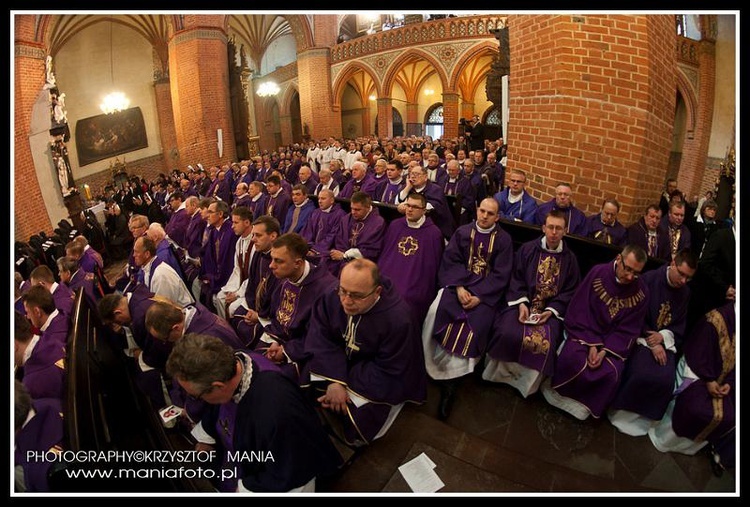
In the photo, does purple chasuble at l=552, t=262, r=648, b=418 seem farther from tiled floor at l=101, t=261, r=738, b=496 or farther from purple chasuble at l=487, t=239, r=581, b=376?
tiled floor at l=101, t=261, r=738, b=496

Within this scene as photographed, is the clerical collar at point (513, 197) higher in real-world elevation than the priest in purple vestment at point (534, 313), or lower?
higher

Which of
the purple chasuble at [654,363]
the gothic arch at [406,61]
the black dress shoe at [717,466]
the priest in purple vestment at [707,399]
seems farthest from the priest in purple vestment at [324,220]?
the gothic arch at [406,61]

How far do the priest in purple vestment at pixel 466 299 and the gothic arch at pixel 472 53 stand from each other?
16414 millimetres

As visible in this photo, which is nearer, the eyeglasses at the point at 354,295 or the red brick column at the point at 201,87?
the eyeglasses at the point at 354,295

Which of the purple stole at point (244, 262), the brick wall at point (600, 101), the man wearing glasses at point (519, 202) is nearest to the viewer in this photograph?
the brick wall at point (600, 101)

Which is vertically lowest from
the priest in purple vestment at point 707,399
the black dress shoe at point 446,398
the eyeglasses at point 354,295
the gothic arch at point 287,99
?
the black dress shoe at point 446,398

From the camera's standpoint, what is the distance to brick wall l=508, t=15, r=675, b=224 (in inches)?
156

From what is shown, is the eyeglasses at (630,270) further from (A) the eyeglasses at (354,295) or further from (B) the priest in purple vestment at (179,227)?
(B) the priest in purple vestment at (179,227)

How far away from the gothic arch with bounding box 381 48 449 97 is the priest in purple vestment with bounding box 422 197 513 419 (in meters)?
16.9

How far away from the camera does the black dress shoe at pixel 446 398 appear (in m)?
3.09

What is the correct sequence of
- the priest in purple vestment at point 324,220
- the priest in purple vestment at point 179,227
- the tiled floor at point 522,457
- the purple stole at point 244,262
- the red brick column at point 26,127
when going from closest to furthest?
the tiled floor at point 522,457
the purple stole at point 244,262
the priest in purple vestment at point 324,220
the priest in purple vestment at point 179,227
the red brick column at point 26,127

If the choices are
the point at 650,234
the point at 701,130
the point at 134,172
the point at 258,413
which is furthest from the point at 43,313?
the point at 134,172

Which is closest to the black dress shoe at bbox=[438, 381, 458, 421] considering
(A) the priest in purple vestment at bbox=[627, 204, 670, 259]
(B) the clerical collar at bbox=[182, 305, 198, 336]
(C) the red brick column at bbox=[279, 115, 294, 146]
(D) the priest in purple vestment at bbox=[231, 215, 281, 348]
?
(D) the priest in purple vestment at bbox=[231, 215, 281, 348]

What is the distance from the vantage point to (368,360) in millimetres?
2734
